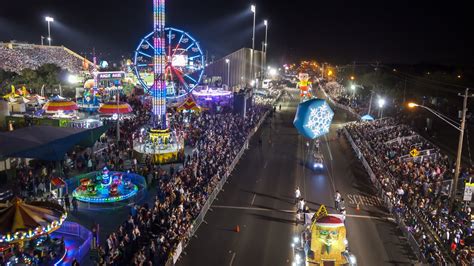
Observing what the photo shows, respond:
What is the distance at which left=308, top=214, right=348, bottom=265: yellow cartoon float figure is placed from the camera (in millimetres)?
12641

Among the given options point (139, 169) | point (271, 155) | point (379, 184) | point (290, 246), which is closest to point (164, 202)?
point (290, 246)

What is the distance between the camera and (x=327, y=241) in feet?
41.4

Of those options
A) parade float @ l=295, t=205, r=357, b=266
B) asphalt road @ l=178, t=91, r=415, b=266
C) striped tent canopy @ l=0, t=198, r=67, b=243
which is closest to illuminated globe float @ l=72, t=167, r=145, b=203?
asphalt road @ l=178, t=91, r=415, b=266

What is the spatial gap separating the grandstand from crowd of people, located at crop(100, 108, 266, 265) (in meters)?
55.9

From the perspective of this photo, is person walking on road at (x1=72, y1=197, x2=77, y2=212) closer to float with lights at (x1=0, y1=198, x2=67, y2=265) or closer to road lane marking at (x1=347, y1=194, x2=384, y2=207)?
float with lights at (x1=0, y1=198, x2=67, y2=265)

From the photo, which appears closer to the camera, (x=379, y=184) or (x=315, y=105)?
(x=315, y=105)

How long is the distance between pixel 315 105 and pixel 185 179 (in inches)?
303

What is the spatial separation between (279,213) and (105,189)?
8532mm

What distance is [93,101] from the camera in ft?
160

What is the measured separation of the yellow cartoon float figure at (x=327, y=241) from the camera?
12641mm

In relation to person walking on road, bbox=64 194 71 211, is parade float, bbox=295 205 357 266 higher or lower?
higher

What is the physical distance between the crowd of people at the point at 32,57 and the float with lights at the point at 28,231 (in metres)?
64.2


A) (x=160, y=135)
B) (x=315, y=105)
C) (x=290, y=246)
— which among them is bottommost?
(x=290, y=246)

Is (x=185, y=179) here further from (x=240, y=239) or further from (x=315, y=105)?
(x=315, y=105)
